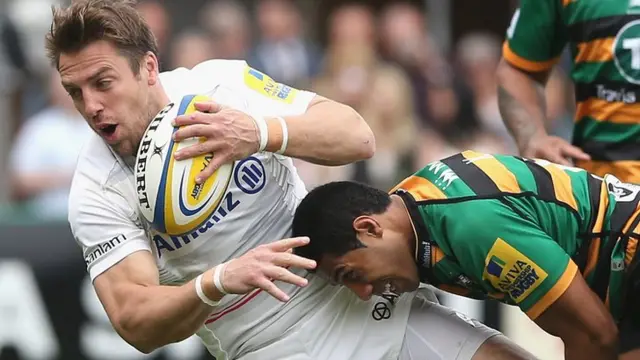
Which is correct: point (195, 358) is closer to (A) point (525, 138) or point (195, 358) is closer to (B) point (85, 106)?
(A) point (525, 138)

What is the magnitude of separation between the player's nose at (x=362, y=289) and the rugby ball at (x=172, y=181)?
0.56m

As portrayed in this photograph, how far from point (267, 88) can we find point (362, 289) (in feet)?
2.82

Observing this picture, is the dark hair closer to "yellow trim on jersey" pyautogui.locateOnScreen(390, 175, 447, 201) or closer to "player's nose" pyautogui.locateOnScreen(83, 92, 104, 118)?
"yellow trim on jersey" pyautogui.locateOnScreen(390, 175, 447, 201)

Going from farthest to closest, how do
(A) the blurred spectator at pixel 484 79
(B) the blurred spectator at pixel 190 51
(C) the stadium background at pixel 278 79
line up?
(A) the blurred spectator at pixel 484 79
(B) the blurred spectator at pixel 190 51
(C) the stadium background at pixel 278 79

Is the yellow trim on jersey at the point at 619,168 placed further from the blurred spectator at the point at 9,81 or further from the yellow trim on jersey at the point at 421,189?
the blurred spectator at the point at 9,81

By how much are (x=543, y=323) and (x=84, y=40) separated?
1.88m

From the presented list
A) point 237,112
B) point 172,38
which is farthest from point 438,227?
point 172,38

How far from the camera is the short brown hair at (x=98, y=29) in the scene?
4711mm

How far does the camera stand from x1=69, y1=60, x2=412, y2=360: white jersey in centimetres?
482

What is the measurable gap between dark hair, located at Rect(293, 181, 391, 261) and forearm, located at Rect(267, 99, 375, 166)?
0.45 ft

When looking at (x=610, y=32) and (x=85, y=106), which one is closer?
(x=85, y=106)

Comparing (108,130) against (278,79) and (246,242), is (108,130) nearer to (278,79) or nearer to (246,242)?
(246,242)

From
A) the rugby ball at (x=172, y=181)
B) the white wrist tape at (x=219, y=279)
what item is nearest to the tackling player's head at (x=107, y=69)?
the rugby ball at (x=172, y=181)

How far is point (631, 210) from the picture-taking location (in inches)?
183
